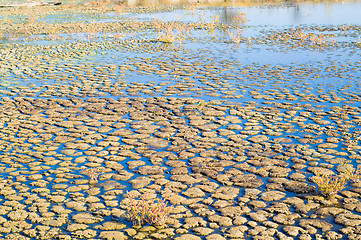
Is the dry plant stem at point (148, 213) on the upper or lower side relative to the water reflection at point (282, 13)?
lower

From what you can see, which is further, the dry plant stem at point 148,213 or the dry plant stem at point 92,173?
the dry plant stem at point 92,173

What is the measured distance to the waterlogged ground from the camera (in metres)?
4.85

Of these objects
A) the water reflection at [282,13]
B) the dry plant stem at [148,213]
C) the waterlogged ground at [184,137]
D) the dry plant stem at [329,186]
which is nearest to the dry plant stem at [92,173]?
the waterlogged ground at [184,137]

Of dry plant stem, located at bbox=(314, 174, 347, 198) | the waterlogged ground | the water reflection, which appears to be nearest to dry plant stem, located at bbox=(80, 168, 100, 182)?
the waterlogged ground

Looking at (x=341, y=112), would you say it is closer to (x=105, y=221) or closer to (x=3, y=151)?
(x=105, y=221)

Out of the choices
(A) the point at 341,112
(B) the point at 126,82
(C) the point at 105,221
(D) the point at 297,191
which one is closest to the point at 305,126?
(A) the point at 341,112

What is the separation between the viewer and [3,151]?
6828mm

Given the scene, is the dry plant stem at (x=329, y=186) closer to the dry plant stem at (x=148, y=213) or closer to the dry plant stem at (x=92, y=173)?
the dry plant stem at (x=148, y=213)

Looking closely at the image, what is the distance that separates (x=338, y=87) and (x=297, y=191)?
203 inches

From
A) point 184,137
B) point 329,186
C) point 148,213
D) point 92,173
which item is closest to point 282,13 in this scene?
point 184,137

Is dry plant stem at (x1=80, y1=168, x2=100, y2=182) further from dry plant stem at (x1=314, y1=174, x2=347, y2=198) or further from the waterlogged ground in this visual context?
dry plant stem at (x1=314, y1=174, x2=347, y2=198)

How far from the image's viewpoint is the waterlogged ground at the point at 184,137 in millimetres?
4852

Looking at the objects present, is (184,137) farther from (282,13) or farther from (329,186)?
(282,13)

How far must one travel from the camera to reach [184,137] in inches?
286
